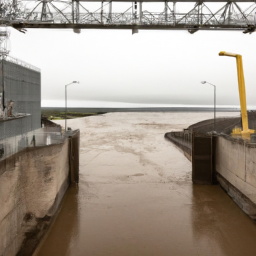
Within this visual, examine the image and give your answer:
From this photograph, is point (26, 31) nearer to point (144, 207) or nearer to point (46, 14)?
point (46, 14)

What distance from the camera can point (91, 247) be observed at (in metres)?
11.1

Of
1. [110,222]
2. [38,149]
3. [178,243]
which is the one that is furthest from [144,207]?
[38,149]

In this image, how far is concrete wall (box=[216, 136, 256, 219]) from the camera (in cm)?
1380

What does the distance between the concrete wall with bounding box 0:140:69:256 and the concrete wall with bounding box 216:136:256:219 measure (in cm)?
Answer: 976

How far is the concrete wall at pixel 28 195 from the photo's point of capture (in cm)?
916

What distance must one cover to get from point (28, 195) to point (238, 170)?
11078 millimetres

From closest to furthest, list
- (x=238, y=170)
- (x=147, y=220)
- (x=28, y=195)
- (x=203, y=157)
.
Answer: (x=28, y=195)
(x=147, y=220)
(x=238, y=170)
(x=203, y=157)

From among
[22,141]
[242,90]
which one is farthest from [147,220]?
[242,90]

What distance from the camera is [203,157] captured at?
2012 cm

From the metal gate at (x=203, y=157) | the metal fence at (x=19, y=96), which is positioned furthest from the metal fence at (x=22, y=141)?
the metal gate at (x=203, y=157)

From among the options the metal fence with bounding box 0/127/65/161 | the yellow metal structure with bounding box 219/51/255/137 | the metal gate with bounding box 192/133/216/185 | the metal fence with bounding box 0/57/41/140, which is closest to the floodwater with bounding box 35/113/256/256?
the metal gate with bounding box 192/133/216/185

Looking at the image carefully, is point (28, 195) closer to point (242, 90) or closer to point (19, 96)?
point (19, 96)

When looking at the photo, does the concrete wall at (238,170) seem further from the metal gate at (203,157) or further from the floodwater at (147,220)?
the floodwater at (147,220)

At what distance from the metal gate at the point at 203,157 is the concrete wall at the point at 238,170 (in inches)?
19.5
